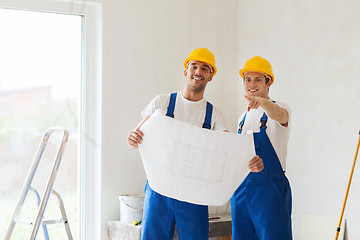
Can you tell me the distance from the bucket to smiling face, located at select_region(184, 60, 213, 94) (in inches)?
39.2

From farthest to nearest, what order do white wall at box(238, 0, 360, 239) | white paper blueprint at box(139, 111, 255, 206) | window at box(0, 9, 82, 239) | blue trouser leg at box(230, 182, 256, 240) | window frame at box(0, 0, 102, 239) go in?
window frame at box(0, 0, 102, 239), window at box(0, 9, 82, 239), white wall at box(238, 0, 360, 239), blue trouser leg at box(230, 182, 256, 240), white paper blueprint at box(139, 111, 255, 206)

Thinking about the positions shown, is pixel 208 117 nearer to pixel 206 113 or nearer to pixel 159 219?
pixel 206 113

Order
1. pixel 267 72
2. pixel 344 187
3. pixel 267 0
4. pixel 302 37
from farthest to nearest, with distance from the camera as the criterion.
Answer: pixel 267 0 → pixel 302 37 → pixel 344 187 → pixel 267 72

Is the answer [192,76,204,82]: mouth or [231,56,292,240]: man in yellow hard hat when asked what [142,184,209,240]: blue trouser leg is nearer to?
[231,56,292,240]: man in yellow hard hat

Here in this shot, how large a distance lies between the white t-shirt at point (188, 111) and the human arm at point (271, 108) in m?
0.36

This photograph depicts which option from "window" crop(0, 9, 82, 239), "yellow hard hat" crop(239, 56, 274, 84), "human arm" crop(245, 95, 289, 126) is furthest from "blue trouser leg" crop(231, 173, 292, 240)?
"window" crop(0, 9, 82, 239)

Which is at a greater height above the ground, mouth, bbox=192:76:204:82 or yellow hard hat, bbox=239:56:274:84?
yellow hard hat, bbox=239:56:274:84

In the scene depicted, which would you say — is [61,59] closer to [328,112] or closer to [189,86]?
[189,86]

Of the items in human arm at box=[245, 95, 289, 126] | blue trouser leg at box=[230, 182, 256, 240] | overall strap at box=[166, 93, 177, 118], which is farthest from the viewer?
overall strap at box=[166, 93, 177, 118]

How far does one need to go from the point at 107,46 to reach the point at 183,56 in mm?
600

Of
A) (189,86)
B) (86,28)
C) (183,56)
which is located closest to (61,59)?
(86,28)

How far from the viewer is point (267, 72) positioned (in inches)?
96.1

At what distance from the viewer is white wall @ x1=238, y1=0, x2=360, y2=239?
2793mm

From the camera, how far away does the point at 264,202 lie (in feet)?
7.52
